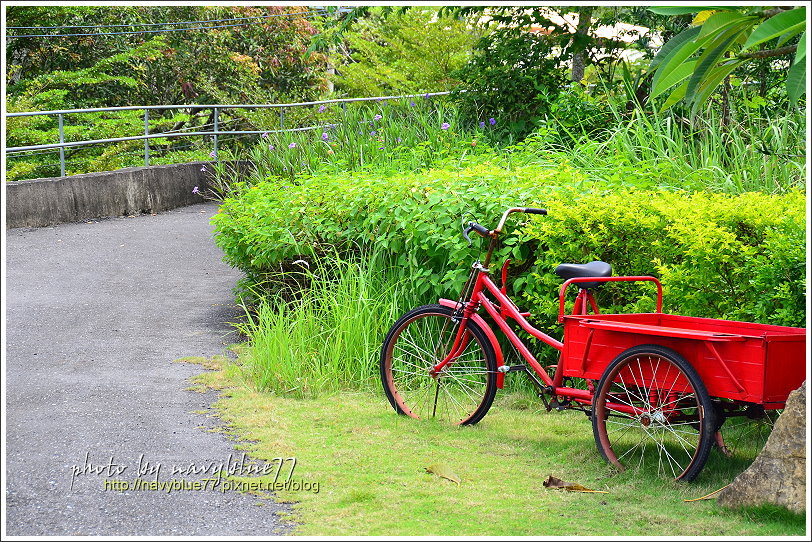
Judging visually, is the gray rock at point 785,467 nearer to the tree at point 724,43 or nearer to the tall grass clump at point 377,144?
the tree at point 724,43

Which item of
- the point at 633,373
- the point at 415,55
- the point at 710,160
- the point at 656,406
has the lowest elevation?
the point at 656,406

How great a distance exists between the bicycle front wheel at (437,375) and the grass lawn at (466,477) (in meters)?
0.16

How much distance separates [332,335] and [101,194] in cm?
904

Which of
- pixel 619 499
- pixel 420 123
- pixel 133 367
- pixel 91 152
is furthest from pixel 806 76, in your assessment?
pixel 91 152

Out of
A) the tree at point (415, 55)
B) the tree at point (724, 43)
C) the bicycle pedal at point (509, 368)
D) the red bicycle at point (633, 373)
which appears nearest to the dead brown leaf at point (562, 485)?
the red bicycle at point (633, 373)

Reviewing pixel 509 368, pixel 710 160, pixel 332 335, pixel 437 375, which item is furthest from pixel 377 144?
pixel 509 368

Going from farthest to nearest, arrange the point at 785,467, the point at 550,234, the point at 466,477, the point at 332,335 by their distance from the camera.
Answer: the point at 332,335
the point at 550,234
the point at 466,477
the point at 785,467

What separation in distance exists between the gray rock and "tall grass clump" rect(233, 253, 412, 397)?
9.87ft

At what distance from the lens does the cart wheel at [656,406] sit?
14.5ft

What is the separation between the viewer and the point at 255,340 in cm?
695

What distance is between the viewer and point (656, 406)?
4.66 meters

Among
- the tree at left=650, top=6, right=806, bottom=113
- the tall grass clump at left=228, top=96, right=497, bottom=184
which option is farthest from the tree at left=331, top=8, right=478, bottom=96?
the tree at left=650, top=6, right=806, bottom=113

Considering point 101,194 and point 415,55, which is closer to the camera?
point 101,194

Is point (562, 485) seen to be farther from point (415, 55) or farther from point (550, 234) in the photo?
point (415, 55)
